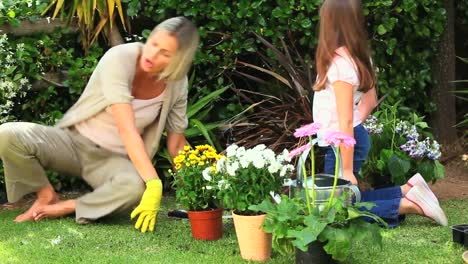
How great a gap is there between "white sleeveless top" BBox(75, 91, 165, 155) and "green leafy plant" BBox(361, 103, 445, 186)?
1425 mm

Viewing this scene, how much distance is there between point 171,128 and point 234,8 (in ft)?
4.27

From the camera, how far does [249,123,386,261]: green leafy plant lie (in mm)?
2613

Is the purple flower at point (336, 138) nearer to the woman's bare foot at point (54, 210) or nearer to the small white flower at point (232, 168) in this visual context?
the small white flower at point (232, 168)

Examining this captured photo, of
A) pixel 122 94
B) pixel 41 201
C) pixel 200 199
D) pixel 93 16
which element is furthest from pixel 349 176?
pixel 93 16

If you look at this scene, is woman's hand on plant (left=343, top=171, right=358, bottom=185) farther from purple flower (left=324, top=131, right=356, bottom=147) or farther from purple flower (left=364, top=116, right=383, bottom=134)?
purple flower (left=364, top=116, right=383, bottom=134)

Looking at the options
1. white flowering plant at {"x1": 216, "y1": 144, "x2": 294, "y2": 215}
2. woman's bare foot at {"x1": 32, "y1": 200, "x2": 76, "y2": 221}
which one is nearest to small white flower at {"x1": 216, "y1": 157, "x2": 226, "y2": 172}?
white flowering plant at {"x1": 216, "y1": 144, "x2": 294, "y2": 215}

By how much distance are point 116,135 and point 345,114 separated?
54.6 inches

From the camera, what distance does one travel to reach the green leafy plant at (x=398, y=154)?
164 inches

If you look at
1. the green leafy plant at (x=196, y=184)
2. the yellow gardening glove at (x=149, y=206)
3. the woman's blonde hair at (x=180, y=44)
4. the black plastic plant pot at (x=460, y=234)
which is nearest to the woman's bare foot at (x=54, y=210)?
the yellow gardening glove at (x=149, y=206)

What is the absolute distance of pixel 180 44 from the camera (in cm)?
359

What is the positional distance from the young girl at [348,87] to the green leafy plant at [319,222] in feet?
1.53

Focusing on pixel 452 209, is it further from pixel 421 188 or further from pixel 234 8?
pixel 234 8

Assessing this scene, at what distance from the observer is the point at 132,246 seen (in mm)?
3256

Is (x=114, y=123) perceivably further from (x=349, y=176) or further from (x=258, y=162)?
(x=349, y=176)
